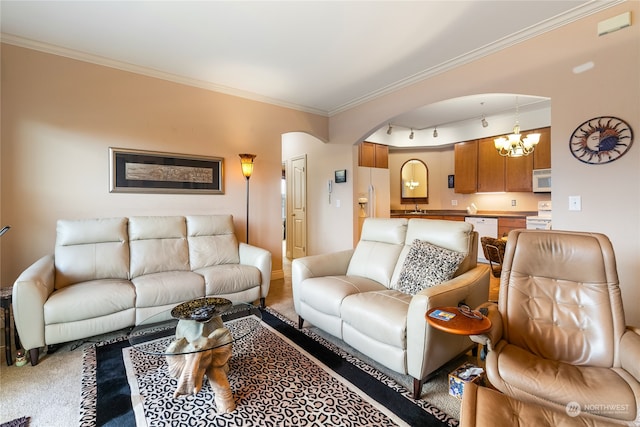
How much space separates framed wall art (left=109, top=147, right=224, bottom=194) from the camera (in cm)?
320

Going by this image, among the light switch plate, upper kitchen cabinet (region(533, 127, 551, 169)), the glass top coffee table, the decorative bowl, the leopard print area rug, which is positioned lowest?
the leopard print area rug

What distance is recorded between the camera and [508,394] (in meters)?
1.31

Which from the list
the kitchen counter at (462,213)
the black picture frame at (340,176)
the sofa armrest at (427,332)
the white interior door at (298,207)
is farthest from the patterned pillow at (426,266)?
the kitchen counter at (462,213)

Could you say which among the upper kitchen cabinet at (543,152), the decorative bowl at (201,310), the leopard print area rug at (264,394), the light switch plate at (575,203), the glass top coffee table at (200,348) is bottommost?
the leopard print area rug at (264,394)

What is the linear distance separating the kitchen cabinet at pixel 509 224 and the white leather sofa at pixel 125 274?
441cm

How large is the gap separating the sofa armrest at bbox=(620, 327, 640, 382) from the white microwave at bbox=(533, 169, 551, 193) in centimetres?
434

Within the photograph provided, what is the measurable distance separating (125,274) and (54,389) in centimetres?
114

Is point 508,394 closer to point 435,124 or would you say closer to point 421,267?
point 421,267

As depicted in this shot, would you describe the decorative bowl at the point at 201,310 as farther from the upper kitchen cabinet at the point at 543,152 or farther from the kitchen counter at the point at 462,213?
the upper kitchen cabinet at the point at 543,152

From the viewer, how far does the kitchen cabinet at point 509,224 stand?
16.5 feet

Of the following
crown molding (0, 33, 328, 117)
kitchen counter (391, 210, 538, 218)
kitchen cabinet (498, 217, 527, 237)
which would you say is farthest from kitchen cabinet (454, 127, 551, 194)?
crown molding (0, 33, 328, 117)

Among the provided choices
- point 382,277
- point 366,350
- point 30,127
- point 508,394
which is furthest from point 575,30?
point 30,127

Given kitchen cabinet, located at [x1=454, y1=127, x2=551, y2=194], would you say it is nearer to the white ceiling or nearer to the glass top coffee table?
the white ceiling

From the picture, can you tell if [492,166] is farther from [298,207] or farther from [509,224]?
[298,207]
